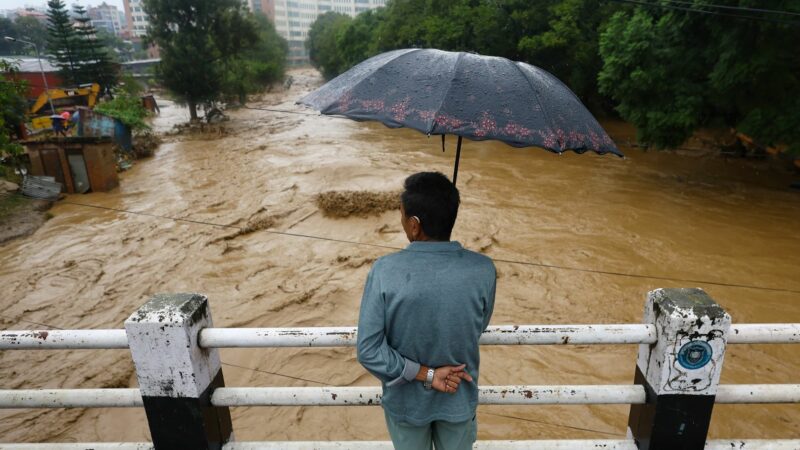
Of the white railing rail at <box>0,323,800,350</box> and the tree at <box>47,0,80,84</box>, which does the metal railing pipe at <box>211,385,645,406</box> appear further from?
the tree at <box>47,0,80,84</box>

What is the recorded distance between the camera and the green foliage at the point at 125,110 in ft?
48.9

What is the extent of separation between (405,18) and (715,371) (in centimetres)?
2989

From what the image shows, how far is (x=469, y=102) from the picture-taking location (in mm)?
2082

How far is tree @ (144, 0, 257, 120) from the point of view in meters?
23.2

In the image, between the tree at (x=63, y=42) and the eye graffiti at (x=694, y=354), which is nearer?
A: the eye graffiti at (x=694, y=354)

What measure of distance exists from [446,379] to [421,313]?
254mm

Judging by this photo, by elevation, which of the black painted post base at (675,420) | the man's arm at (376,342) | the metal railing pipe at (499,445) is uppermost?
the man's arm at (376,342)

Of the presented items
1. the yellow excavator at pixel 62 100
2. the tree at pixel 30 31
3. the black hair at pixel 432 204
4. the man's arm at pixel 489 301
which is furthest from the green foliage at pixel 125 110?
the tree at pixel 30 31

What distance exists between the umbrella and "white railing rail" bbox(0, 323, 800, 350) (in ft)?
2.56

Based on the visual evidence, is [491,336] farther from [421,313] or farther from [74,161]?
[74,161]

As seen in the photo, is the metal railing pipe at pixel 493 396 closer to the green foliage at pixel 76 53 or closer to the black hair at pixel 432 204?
the black hair at pixel 432 204

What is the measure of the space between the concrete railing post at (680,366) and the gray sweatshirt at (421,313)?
0.84m

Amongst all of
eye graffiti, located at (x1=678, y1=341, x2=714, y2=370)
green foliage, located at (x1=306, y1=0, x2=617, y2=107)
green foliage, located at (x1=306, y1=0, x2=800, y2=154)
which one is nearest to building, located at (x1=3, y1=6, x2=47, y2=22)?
green foliage, located at (x1=306, y1=0, x2=617, y2=107)

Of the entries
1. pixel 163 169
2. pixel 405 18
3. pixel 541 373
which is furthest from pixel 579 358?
pixel 405 18
